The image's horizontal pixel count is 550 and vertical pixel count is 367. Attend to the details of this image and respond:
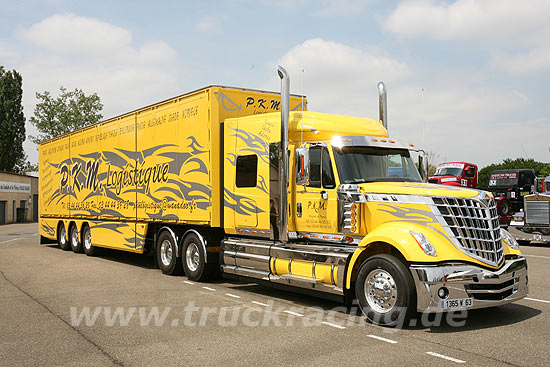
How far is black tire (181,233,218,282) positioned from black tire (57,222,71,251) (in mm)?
8900

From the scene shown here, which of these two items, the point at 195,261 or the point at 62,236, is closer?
the point at 195,261

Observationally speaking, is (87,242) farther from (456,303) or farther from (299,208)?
(456,303)

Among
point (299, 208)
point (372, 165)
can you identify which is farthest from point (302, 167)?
point (372, 165)

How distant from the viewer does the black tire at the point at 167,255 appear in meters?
12.7

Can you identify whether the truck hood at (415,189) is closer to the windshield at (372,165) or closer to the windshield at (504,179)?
the windshield at (372,165)

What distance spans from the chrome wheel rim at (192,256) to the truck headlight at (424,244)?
584cm

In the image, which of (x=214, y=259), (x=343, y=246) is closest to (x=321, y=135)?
(x=343, y=246)

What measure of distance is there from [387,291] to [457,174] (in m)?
26.3

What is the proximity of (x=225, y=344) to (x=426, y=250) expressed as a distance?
280 cm

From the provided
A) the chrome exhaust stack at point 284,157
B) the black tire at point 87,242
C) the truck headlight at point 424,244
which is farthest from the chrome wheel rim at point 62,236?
the truck headlight at point 424,244

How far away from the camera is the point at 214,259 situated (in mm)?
11664

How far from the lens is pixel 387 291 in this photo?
7555 mm

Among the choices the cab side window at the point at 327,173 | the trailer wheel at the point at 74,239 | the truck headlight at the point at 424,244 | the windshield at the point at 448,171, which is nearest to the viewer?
the truck headlight at the point at 424,244

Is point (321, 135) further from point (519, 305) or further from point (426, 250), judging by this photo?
point (519, 305)
